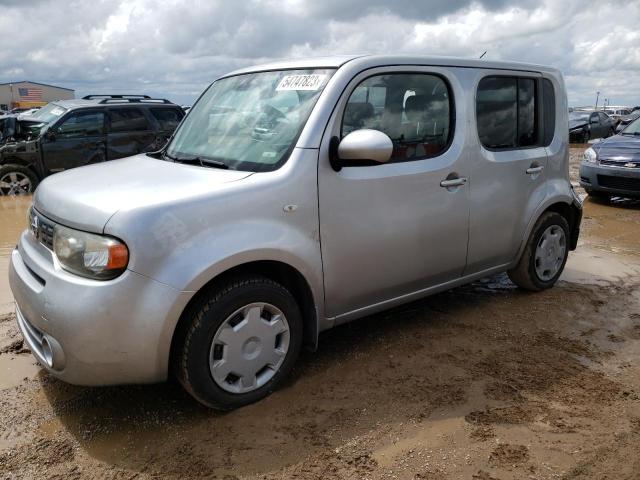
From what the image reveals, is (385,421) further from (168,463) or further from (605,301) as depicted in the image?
(605,301)

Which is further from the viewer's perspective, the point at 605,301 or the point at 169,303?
the point at 605,301

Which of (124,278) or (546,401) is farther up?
(124,278)

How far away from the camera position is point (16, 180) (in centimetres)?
961

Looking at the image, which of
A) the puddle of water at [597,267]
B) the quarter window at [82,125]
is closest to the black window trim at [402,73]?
the puddle of water at [597,267]

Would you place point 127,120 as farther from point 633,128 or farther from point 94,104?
point 633,128

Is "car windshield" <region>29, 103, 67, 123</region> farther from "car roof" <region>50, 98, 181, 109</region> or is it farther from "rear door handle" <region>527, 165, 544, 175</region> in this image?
"rear door handle" <region>527, 165, 544, 175</region>

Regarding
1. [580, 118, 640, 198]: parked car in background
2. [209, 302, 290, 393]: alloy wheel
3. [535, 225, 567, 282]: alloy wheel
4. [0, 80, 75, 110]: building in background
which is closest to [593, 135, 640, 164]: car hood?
[580, 118, 640, 198]: parked car in background

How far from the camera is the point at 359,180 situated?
3.22 meters

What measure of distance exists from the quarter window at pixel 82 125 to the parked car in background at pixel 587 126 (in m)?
19.2

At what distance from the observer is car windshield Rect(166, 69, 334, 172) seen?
314 centimetres

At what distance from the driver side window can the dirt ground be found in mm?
1355

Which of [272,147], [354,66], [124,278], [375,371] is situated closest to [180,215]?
[124,278]

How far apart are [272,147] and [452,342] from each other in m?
1.89

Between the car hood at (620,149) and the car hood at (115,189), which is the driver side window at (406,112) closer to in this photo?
the car hood at (115,189)
